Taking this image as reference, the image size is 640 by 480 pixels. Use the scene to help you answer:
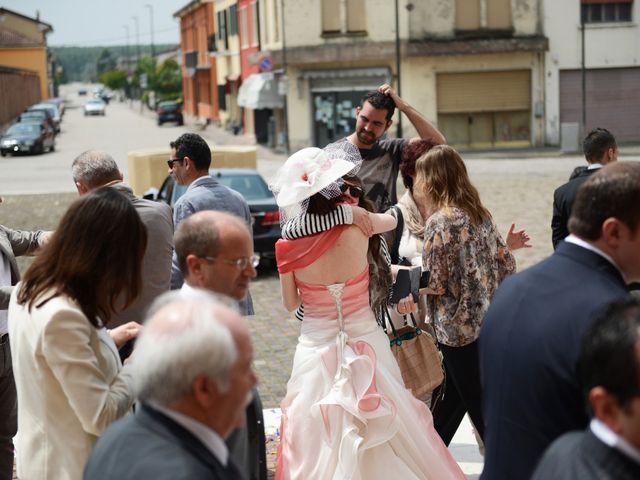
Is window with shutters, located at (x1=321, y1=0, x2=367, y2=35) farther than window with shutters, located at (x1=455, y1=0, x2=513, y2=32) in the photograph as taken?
Yes

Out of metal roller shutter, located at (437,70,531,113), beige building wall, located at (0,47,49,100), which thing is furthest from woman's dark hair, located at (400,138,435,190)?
beige building wall, located at (0,47,49,100)

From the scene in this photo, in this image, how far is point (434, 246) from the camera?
219 inches

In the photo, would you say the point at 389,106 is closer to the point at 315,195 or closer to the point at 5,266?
the point at 315,195

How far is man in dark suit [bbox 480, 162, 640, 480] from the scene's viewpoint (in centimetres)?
296

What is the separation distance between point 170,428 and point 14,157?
4449 centimetres

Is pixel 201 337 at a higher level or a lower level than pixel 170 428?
higher

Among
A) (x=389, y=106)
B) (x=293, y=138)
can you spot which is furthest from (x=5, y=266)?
(x=293, y=138)

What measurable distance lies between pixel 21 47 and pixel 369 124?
86.5 metres

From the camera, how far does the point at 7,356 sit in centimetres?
534

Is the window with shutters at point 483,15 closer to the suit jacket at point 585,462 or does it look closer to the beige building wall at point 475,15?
the beige building wall at point 475,15

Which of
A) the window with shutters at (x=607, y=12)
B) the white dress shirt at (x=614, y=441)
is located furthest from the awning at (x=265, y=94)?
the white dress shirt at (x=614, y=441)

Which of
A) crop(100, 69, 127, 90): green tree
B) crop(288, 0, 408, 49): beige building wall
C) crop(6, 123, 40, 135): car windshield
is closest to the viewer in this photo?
crop(288, 0, 408, 49): beige building wall

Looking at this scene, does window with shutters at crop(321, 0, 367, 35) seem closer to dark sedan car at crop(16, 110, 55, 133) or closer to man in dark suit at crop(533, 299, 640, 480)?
dark sedan car at crop(16, 110, 55, 133)

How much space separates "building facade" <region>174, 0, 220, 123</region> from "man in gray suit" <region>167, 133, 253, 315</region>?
59361mm
